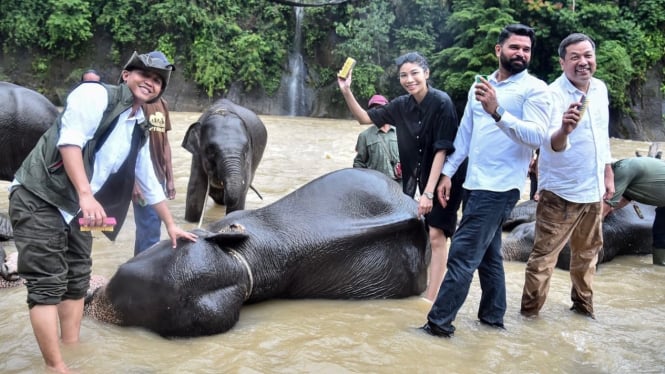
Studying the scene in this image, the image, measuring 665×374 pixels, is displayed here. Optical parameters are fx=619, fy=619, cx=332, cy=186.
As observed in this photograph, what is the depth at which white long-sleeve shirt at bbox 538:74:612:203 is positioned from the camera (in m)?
4.18

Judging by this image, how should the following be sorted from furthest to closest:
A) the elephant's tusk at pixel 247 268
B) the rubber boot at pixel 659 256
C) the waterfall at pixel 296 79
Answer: the waterfall at pixel 296 79 < the rubber boot at pixel 659 256 < the elephant's tusk at pixel 247 268

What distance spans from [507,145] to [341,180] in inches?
53.7

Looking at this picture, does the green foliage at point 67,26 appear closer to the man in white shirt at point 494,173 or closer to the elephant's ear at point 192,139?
the elephant's ear at point 192,139

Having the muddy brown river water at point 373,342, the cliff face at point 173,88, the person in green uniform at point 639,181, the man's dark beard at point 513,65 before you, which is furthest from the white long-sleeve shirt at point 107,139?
the cliff face at point 173,88

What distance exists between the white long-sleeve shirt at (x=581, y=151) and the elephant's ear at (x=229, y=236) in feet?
6.91

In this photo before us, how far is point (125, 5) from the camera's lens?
964 inches

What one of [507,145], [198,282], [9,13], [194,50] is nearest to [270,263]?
[198,282]

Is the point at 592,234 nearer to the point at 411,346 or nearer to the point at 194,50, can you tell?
the point at 411,346

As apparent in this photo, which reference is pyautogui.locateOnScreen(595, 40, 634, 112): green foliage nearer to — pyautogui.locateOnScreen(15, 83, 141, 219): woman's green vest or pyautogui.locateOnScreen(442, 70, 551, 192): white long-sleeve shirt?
pyautogui.locateOnScreen(442, 70, 551, 192): white long-sleeve shirt

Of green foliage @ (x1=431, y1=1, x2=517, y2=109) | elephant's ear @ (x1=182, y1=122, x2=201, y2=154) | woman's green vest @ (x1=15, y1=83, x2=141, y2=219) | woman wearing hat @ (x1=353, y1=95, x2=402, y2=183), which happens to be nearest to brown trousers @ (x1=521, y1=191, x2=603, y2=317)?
woman wearing hat @ (x1=353, y1=95, x2=402, y2=183)

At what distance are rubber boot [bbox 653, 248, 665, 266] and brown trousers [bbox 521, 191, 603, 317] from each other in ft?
6.96

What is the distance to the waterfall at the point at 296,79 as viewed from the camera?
24.7 meters

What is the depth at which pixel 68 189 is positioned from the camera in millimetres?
2980

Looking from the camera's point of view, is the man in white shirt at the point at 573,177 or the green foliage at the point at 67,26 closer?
the man in white shirt at the point at 573,177
